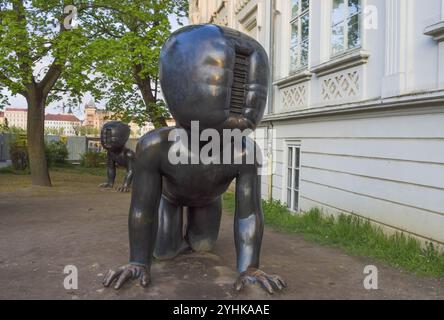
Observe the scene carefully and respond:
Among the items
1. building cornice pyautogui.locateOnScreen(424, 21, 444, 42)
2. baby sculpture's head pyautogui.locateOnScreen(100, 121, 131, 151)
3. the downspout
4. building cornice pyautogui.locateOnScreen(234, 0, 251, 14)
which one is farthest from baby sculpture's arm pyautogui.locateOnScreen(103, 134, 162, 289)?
building cornice pyautogui.locateOnScreen(234, 0, 251, 14)

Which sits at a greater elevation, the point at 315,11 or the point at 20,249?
the point at 315,11

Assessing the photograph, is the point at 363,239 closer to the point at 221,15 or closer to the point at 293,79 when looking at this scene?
the point at 293,79

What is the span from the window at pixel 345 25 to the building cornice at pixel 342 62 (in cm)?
24

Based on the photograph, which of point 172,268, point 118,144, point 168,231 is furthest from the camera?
point 118,144

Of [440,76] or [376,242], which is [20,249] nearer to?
[376,242]

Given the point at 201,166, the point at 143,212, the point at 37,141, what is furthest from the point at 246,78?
the point at 37,141

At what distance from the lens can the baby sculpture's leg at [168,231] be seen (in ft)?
14.5

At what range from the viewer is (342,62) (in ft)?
23.9

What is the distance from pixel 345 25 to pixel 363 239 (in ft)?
11.6

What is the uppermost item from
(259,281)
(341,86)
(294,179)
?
(341,86)

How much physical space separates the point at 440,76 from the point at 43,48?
9699 mm
